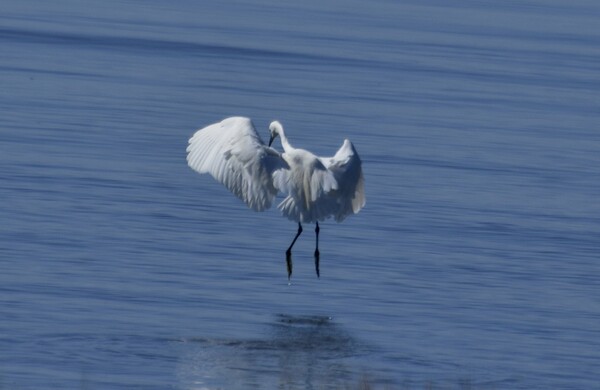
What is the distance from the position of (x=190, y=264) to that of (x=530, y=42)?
2245 centimetres

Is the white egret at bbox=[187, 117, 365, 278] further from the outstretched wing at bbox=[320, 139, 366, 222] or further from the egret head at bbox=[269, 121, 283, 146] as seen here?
the egret head at bbox=[269, 121, 283, 146]

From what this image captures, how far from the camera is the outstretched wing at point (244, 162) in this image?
1317cm

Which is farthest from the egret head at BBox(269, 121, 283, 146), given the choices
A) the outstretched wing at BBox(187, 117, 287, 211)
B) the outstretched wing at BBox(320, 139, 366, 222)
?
the outstretched wing at BBox(187, 117, 287, 211)

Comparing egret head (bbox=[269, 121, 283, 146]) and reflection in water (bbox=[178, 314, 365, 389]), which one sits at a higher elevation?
egret head (bbox=[269, 121, 283, 146])

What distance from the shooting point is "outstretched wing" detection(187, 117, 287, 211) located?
13.2 metres

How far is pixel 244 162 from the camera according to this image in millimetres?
13211

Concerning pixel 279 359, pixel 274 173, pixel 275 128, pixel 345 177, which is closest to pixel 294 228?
pixel 275 128

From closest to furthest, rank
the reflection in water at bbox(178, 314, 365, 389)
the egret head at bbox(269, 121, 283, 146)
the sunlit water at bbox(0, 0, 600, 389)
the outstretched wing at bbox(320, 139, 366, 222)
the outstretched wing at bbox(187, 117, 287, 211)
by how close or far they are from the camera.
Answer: the reflection in water at bbox(178, 314, 365, 389) → the sunlit water at bbox(0, 0, 600, 389) → the outstretched wing at bbox(187, 117, 287, 211) → the outstretched wing at bbox(320, 139, 366, 222) → the egret head at bbox(269, 121, 283, 146)

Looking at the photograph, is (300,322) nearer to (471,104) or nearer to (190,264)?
(190,264)

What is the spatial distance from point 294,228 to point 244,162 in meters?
3.07

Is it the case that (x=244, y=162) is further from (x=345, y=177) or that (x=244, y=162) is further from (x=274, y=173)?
(x=345, y=177)

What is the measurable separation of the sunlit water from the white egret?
70 cm

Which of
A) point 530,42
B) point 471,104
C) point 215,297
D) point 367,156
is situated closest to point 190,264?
point 215,297

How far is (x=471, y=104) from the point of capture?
82.4 ft
